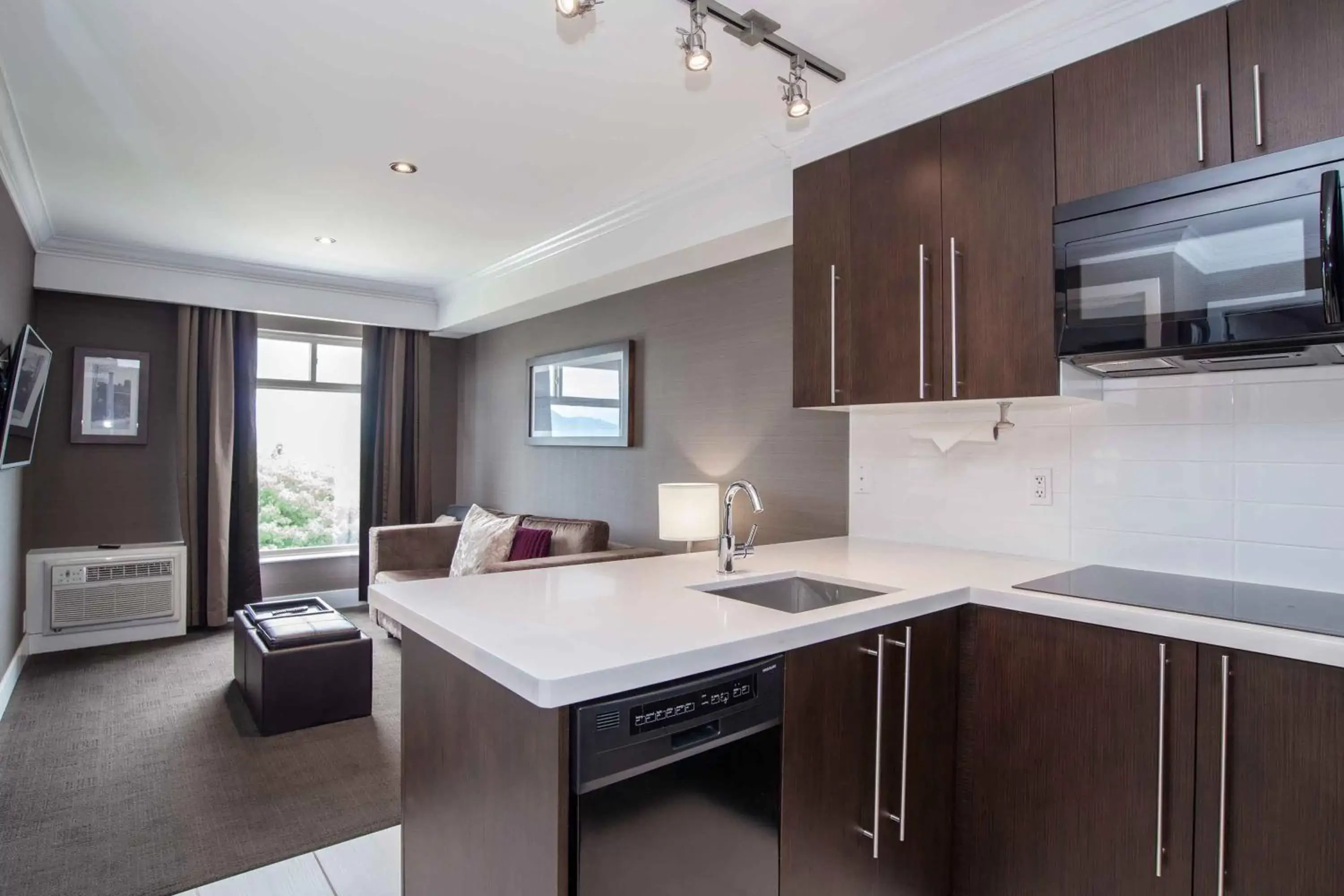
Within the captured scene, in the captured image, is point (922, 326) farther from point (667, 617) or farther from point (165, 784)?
point (165, 784)

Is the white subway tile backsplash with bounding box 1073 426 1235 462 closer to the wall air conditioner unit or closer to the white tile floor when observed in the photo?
the white tile floor

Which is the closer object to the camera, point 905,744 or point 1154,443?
point 905,744

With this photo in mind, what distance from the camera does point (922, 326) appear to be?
2.10m

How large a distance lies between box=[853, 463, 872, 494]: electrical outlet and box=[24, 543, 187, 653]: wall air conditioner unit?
14.2 feet

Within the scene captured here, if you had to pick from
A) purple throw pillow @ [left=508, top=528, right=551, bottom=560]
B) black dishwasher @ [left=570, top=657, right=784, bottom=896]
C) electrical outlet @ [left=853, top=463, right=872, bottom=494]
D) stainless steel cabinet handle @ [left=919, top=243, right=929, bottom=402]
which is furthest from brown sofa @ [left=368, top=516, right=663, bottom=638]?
black dishwasher @ [left=570, top=657, right=784, bottom=896]

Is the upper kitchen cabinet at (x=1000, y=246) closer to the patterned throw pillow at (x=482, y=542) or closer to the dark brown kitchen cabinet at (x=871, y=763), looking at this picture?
the dark brown kitchen cabinet at (x=871, y=763)

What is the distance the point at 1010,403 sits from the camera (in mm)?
2180

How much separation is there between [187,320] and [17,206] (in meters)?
1.44

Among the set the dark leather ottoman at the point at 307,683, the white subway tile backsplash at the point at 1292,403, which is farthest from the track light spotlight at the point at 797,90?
the dark leather ottoman at the point at 307,683

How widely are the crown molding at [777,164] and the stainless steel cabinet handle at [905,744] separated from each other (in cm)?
158

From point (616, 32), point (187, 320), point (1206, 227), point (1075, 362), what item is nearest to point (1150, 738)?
point (1075, 362)

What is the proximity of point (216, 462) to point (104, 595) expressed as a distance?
1036 millimetres

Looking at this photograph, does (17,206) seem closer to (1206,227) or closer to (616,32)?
(616,32)

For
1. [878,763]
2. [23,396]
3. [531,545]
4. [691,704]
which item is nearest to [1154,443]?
[878,763]
